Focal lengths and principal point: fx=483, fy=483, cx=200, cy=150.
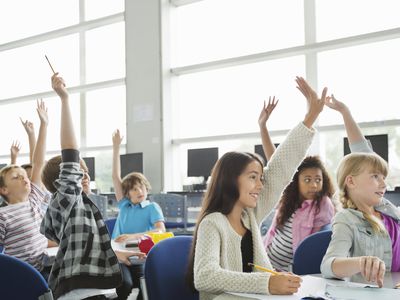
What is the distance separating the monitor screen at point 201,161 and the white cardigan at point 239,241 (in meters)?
4.15

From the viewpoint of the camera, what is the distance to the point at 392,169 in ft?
16.9

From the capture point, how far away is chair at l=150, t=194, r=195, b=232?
18.0 feet

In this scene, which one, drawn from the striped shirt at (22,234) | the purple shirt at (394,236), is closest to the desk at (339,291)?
the purple shirt at (394,236)

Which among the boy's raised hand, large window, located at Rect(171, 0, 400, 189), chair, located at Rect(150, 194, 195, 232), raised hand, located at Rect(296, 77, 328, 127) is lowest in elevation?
chair, located at Rect(150, 194, 195, 232)

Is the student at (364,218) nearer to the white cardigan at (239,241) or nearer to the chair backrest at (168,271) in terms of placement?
the white cardigan at (239,241)

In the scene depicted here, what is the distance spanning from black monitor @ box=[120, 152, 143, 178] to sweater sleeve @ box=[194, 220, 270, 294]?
16.2ft

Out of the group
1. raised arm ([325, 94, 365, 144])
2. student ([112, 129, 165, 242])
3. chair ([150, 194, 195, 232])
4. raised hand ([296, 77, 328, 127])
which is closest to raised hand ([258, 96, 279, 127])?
raised hand ([296, 77, 328, 127])

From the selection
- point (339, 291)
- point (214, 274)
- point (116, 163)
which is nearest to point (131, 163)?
point (116, 163)

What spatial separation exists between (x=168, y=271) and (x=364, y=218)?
74 centimetres

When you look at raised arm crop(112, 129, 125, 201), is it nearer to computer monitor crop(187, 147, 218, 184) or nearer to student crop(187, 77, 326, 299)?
computer monitor crop(187, 147, 218, 184)

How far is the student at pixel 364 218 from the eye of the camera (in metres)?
1.71

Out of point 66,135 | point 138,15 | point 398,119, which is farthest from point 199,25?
point 66,135

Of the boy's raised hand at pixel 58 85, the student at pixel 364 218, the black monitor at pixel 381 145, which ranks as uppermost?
the boy's raised hand at pixel 58 85

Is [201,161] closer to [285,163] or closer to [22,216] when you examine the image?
[22,216]
